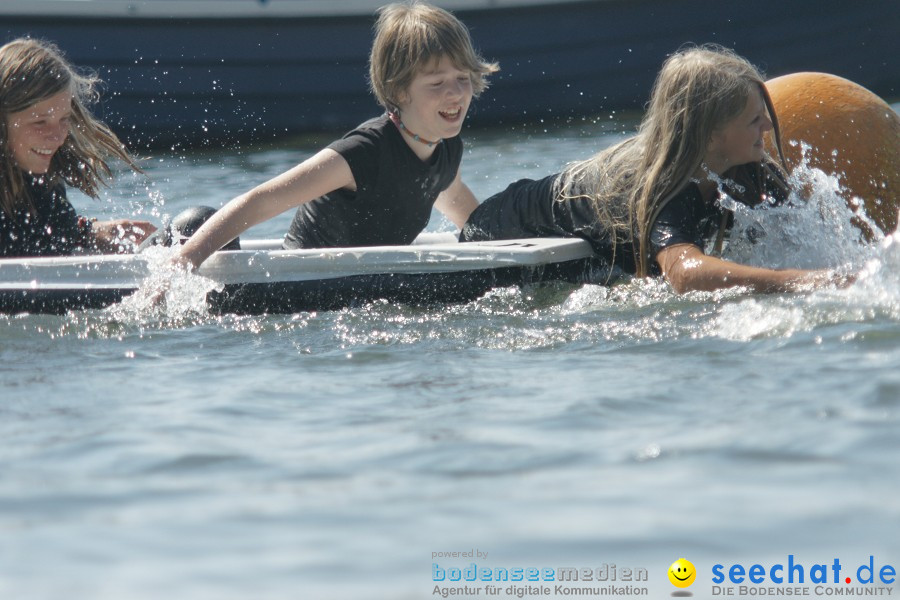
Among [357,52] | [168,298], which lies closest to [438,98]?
[168,298]

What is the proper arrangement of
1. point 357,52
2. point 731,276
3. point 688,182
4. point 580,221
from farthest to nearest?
point 357,52
point 580,221
point 688,182
point 731,276

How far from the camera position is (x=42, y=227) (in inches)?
209

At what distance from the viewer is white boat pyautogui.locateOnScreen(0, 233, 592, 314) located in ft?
15.5

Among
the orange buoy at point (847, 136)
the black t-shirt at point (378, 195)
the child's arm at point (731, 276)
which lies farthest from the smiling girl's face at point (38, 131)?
the orange buoy at point (847, 136)

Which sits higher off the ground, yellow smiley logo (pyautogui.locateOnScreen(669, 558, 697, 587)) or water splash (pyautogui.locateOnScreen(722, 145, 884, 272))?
water splash (pyautogui.locateOnScreen(722, 145, 884, 272))

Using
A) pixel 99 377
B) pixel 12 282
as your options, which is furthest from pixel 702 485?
pixel 12 282

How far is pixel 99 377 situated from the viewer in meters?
4.01

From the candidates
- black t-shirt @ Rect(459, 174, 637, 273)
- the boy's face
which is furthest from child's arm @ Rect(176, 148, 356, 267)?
black t-shirt @ Rect(459, 174, 637, 273)

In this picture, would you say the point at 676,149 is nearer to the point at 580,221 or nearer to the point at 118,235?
the point at 580,221

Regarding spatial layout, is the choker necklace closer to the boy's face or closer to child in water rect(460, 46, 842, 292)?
the boy's face

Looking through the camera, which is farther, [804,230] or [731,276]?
[804,230]

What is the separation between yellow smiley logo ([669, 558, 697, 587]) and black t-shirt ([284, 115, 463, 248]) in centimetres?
270

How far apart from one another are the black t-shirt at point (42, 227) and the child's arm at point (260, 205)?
0.85 m

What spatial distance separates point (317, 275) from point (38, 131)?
133cm
